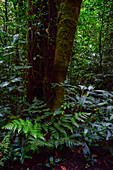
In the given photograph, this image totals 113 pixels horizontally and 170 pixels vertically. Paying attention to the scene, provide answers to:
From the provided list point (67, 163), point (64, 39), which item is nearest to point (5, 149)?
point (67, 163)

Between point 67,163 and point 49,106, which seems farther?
point 49,106

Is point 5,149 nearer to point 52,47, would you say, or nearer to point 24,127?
point 24,127

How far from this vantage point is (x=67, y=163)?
171 cm

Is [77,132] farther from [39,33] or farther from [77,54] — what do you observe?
[77,54]

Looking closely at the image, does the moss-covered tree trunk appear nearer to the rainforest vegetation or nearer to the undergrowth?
the rainforest vegetation

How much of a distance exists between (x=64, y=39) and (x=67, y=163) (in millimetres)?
1850

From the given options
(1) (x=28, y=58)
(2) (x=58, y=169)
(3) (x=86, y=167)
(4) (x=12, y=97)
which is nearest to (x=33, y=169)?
(2) (x=58, y=169)

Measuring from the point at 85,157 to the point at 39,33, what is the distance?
2.16 meters

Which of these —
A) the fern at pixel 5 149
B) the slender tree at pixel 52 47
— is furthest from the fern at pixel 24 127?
the slender tree at pixel 52 47

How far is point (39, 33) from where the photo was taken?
2014mm

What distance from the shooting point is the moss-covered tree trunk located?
5.43 feet

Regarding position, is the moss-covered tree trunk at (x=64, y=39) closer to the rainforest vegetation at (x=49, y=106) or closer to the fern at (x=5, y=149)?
the rainforest vegetation at (x=49, y=106)

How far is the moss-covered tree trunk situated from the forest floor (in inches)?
29.7

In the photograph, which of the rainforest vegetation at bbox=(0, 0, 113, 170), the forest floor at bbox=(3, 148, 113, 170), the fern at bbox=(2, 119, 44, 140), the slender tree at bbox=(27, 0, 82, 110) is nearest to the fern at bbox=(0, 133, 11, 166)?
the rainforest vegetation at bbox=(0, 0, 113, 170)
